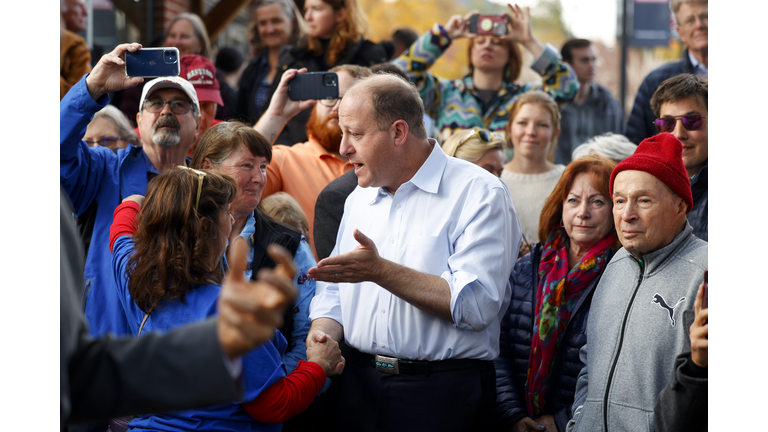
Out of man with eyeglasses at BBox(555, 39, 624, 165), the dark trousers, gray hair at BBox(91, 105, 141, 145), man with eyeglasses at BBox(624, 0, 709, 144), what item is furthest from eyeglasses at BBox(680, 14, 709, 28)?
gray hair at BBox(91, 105, 141, 145)

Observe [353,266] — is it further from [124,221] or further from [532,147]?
[532,147]

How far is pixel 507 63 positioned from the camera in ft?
14.9

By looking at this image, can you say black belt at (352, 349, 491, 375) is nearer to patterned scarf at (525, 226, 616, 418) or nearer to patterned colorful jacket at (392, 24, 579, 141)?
patterned scarf at (525, 226, 616, 418)

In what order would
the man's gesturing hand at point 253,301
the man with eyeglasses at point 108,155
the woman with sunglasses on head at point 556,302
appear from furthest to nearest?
the woman with sunglasses on head at point 556,302 → the man with eyeglasses at point 108,155 → the man's gesturing hand at point 253,301

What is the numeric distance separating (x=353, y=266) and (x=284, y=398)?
1.47ft

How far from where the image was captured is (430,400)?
7.59 ft

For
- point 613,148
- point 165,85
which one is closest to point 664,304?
point 613,148

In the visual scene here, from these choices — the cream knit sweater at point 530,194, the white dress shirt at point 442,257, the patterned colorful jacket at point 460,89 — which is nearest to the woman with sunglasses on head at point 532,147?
the cream knit sweater at point 530,194

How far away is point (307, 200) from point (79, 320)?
213 centimetres

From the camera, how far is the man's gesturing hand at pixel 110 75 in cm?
257

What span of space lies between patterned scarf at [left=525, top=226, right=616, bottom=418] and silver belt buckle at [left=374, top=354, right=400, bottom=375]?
0.63 metres

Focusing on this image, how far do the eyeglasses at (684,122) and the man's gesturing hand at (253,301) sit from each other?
8.00ft

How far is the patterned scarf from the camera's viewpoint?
2.63m

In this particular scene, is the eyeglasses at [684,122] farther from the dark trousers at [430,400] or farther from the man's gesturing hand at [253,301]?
the man's gesturing hand at [253,301]
